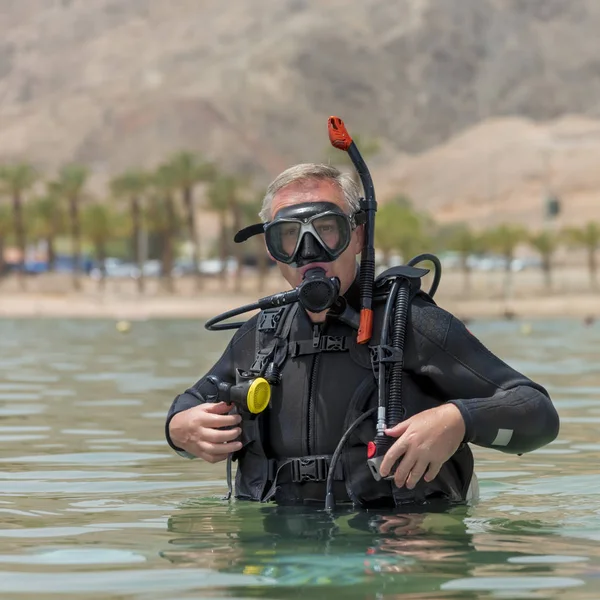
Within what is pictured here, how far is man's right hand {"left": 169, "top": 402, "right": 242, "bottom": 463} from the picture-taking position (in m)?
6.18

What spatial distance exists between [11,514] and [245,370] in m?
2.24

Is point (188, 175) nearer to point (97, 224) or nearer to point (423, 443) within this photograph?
point (97, 224)

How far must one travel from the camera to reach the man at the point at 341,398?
5898mm

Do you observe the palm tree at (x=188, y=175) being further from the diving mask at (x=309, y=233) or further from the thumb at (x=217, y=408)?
the diving mask at (x=309, y=233)

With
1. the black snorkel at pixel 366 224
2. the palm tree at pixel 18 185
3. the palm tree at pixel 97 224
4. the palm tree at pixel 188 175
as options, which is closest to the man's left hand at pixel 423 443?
the black snorkel at pixel 366 224

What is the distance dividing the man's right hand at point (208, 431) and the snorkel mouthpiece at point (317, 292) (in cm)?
63

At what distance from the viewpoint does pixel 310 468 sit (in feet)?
20.8

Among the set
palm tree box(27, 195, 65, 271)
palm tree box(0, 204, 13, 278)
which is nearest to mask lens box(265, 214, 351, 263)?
palm tree box(27, 195, 65, 271)

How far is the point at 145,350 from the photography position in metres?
36.5

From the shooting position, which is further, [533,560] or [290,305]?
[290,305]

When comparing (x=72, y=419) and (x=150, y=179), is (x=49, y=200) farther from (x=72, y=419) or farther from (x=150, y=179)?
(x=72, y=419)

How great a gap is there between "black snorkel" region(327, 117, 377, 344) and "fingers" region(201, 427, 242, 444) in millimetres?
637

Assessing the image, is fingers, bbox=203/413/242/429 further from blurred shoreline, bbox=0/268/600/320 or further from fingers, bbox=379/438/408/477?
blurred shoreline, bbox=0/268/600/320

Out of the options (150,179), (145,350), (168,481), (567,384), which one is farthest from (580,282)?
(168,481)
